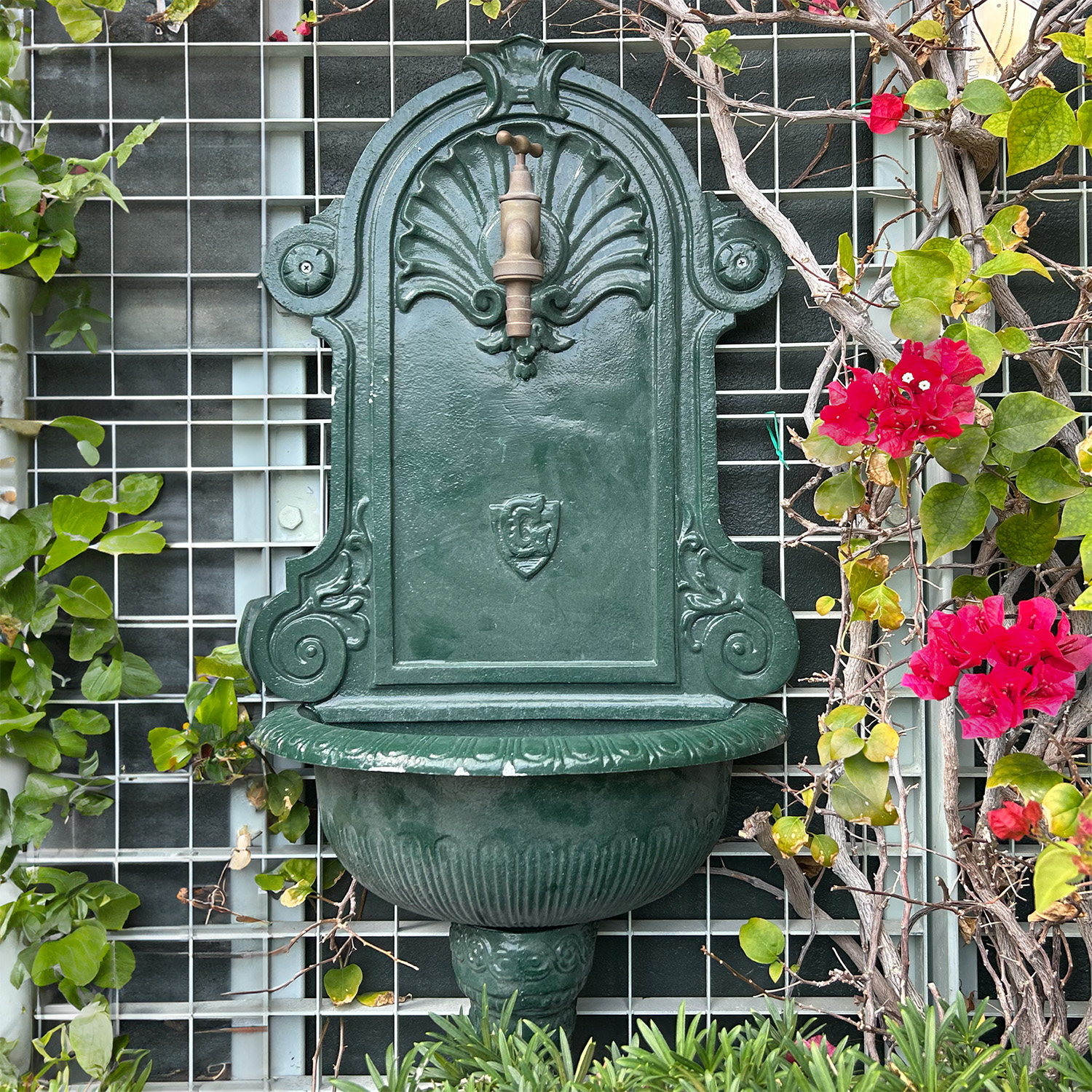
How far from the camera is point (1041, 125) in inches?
49.9

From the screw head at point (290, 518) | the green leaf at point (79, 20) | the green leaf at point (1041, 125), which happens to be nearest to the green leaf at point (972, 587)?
the green leaf at point (1041, 125)

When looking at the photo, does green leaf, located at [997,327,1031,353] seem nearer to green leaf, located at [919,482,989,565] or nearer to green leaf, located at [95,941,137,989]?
green leaf, located at [919,482,989,565]

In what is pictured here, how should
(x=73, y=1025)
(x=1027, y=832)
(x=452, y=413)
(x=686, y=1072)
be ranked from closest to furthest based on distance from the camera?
(x=1027, y=832) < (x=686, y=1072) < (x=73, y=1025) < (x=452, y=413)

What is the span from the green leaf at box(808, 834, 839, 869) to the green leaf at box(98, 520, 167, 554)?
1.23 m

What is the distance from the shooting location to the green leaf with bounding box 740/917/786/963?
5.32 ft

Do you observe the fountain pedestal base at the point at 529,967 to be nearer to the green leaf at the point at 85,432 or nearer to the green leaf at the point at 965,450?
the green leaf at the point at 965,450

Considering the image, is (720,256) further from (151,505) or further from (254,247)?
(151,505)

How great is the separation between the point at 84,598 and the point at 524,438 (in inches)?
Result: 32.8

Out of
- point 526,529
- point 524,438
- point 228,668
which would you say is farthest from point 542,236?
point 228,668

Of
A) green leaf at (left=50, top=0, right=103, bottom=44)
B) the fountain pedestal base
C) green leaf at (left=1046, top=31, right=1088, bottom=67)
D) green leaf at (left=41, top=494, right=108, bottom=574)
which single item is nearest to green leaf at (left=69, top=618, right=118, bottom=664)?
green leaf at (left=41, top=494, right=108, bottom=574)

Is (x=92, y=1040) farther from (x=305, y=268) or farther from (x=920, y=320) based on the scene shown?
(x=920, y=320)

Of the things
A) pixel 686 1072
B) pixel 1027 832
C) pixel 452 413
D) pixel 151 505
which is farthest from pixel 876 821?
pixel 151 505

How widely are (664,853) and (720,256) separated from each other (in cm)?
105

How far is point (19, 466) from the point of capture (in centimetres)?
178
